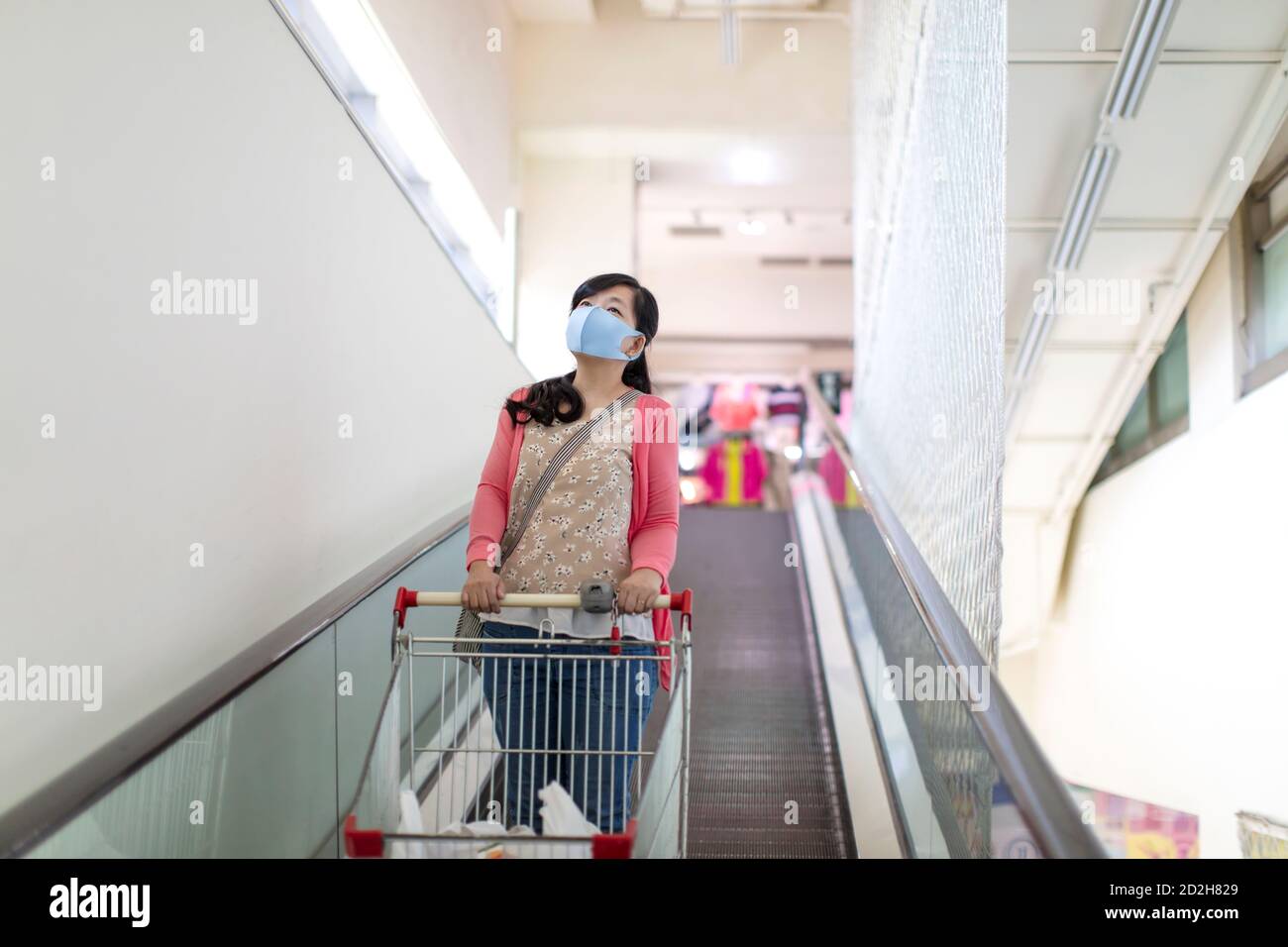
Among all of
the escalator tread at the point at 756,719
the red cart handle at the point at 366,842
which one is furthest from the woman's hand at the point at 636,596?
the escalator tread at the point at 756,719

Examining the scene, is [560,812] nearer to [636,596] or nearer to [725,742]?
[636,596]

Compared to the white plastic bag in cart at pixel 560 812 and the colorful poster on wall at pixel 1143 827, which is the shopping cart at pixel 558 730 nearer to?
the white plastic bag in cart at pixel 560 812

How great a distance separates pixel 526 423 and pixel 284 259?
3.13 feet

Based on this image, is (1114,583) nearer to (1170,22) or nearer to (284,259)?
(1170,22)

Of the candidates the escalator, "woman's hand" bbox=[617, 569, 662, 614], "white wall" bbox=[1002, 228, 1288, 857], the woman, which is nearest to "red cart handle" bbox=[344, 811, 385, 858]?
the escalator

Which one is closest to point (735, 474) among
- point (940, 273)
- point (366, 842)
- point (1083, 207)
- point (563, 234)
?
point (563, 234)

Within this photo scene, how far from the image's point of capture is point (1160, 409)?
8133 mm

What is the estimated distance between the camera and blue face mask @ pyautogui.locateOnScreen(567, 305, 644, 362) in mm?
2861

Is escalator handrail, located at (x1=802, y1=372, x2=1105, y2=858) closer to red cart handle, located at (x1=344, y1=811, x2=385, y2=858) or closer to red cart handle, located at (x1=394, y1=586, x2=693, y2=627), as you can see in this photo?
red cart handle, located at (x1=394, y1=586, x2=693, y2=627)

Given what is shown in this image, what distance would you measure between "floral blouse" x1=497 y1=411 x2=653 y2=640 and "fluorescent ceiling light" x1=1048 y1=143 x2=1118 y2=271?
3211mm

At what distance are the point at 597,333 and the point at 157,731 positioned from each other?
1285 mm

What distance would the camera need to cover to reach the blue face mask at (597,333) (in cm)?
286
